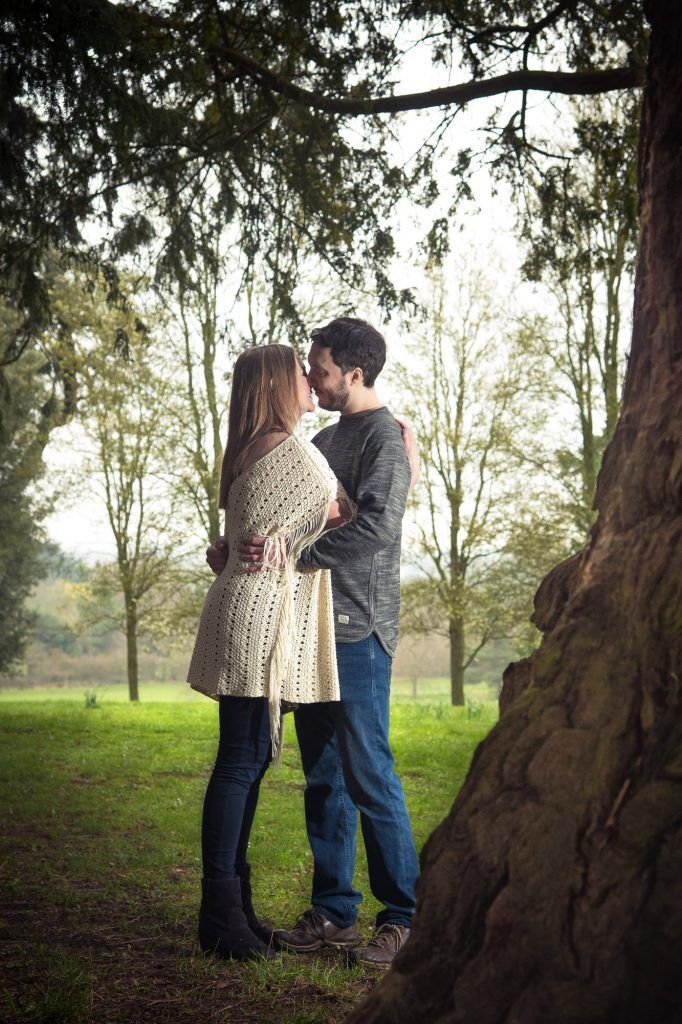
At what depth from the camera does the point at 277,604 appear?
319cm

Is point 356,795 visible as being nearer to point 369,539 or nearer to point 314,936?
point 314,936

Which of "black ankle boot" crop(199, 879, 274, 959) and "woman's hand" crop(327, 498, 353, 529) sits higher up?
"woman's hand" crop(327, 498, 353, 529)

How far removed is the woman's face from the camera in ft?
10.7

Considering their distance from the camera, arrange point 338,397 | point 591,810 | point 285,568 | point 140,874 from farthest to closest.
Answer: point 140,874 < point 338,397 < point 285,568 < point 591,810

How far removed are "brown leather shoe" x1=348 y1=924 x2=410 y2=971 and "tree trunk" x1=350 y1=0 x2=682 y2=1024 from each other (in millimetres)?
1258

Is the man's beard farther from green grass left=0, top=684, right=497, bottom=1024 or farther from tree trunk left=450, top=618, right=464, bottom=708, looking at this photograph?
tree trunk left=450, top=618, right=464, bottom=708

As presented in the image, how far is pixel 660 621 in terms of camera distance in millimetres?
1937

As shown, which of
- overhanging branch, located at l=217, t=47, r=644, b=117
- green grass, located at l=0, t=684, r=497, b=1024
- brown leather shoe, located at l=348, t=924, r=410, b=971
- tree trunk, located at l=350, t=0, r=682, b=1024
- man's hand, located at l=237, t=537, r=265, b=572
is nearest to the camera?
tree trunk, located at l=350, t=0, r=682, b=1024

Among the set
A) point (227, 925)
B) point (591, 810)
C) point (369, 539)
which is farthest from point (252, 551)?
point (591, 810)

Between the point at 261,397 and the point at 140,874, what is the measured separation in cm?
248

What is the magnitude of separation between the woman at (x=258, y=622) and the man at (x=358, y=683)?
0.08 meters

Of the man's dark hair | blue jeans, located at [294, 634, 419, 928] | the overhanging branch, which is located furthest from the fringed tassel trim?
the overhanging branch

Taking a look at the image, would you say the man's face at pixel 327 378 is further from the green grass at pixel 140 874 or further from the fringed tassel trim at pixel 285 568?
the green grass at pixel 140 874

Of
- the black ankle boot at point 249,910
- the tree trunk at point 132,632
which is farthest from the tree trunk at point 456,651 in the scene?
the black ankle boot at point 249,910
